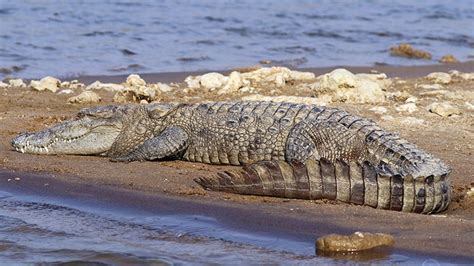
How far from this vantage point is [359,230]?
211 inches

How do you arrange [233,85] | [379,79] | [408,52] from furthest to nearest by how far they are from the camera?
[408,52] → [379,79] → [233,85]

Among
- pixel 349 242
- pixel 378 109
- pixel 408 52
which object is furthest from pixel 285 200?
pixel 408 52

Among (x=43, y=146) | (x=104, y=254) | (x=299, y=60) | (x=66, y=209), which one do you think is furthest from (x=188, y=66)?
(x=104, y=254)

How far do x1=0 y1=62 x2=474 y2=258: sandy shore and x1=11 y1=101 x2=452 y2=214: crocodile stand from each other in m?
0.10

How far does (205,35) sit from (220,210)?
1046 cm

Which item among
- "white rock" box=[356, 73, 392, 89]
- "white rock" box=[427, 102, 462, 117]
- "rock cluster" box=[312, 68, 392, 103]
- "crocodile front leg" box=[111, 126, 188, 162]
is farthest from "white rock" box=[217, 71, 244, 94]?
"crocodile front leg" box=[111, 126, 188, 162]

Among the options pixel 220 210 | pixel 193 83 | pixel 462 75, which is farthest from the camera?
pixel 462 75

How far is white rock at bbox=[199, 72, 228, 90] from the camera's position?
1088 cm

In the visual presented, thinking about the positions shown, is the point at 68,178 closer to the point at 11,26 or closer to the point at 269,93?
the point at 269,93

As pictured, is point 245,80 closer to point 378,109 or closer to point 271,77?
point 271,77

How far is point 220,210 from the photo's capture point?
5.74 metres

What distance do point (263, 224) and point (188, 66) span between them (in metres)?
8.08

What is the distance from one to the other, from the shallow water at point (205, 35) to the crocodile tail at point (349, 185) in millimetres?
6803

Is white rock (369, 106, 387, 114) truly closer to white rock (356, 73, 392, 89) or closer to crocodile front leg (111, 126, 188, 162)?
white rock (356, 73, 392, 89)
